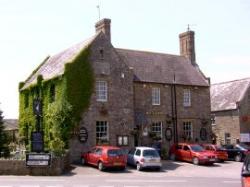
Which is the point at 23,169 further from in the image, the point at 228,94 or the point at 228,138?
the point at 228,94

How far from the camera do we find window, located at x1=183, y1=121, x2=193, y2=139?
1656 inches

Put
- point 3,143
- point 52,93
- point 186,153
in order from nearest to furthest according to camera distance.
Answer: point 186,153 → point 3,143 → point 52,93

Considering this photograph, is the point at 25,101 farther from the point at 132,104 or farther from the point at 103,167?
the point at 103,167

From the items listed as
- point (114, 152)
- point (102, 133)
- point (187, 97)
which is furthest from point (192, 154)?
point (187, 97)

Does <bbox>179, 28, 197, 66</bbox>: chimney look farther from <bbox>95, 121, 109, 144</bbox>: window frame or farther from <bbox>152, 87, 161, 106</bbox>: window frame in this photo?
<bbox>95, 121, 109, 144</bbox>: window frame

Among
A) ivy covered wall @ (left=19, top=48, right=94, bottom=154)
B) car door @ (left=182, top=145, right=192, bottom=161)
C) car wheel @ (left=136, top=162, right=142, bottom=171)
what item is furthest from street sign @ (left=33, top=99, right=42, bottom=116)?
car door @ (left=182, top=145, right=192, bottom=161)

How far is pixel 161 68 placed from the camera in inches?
1697

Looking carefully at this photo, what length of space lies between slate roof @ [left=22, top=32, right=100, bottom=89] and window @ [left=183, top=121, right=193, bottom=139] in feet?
40.1

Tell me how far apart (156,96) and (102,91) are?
20.6 ft

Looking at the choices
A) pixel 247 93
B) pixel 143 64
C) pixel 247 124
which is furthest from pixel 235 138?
pixel 143 64

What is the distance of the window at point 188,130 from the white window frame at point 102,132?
878cm

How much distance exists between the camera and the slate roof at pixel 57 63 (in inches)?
1453

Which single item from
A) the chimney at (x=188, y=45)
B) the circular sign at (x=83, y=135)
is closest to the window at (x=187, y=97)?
the chimney at (x=188, y=45)

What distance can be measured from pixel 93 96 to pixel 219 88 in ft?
74.8
